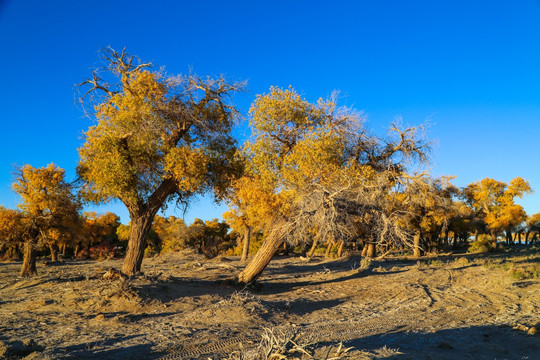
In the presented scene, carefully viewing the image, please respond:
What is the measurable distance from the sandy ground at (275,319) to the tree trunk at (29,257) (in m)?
2.50

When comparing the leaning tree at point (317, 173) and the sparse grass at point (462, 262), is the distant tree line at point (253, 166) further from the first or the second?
the sparse grass at point (462, 262)

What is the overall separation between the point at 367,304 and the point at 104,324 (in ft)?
24.3

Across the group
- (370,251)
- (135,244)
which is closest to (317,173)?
(135,244)

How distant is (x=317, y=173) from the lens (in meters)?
13.5

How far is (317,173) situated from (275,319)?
579 cm

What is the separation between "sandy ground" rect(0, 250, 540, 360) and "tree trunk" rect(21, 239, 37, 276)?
8.20 feet

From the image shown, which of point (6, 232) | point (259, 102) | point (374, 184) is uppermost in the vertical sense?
point (259, 102)

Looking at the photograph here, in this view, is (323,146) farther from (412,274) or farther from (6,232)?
(6,232)

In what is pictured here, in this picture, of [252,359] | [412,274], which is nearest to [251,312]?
[252,359]

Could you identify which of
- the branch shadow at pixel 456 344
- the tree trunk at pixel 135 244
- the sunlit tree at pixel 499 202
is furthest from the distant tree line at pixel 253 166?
the sunlit tree at pixel 499 202

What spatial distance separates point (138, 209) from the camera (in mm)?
14109

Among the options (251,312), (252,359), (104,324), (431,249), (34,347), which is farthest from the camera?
(431,249)

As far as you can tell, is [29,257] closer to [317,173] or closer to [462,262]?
[317,173]

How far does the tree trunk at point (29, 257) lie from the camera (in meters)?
17.2
